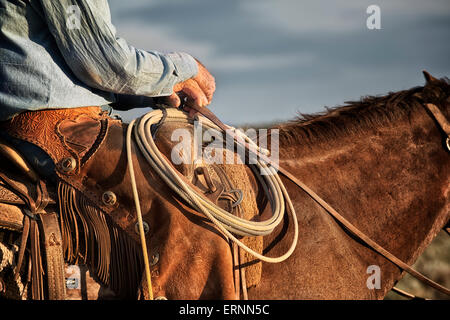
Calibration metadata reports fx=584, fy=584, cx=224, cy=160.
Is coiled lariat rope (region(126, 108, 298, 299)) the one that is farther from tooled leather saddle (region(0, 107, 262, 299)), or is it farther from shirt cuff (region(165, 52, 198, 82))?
shirt cuff (region(165, 52, 198, 82))

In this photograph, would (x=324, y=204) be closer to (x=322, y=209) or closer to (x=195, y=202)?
(x=322, y=209)

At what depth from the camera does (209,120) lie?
353cm

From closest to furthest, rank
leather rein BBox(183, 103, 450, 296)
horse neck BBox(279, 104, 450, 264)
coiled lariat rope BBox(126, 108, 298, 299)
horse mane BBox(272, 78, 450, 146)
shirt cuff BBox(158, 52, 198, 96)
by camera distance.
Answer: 1. coiled lariat rope BBox(126, 108, 298, 299)
2. shirt cuff BBox(158, 52, 198, 96)
3. leather rein BBox(183, 103, 450, 296)
4. horse neck BBox(279, 104, 450, 264)
5. horse mane BBox(272, 78, 450, 146)

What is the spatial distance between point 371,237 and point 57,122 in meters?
1.97

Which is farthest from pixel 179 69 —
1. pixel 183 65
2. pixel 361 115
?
pixel 361 115

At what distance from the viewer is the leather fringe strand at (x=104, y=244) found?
3.02 meters

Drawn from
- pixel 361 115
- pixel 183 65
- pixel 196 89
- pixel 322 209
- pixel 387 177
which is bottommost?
pixel 322 209

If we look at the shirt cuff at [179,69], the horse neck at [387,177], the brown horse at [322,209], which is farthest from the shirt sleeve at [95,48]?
the horse neck at [387,177]

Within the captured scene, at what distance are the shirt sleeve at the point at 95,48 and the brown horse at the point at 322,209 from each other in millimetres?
300

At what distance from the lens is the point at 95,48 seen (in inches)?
118

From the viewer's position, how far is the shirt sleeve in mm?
2984

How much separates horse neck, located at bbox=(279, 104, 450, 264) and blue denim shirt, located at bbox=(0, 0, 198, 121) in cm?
117

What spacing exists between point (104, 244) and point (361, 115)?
1906mm

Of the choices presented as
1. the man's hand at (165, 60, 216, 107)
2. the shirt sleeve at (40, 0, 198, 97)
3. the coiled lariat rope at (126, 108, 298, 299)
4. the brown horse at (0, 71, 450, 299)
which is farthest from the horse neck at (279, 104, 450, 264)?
the shirt sleeve at (40, 0, 198, 97)
